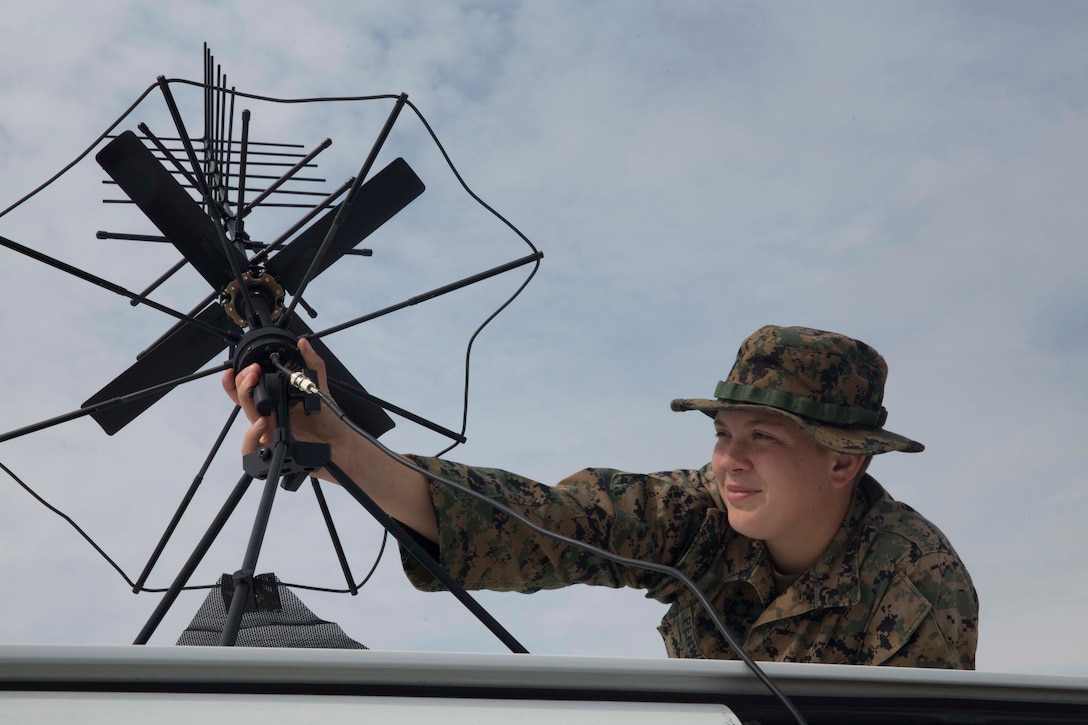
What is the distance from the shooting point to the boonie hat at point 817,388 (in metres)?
3.37

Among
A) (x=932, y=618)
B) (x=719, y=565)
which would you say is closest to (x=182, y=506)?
(x=719, y=565)

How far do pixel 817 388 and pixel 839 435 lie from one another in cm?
18

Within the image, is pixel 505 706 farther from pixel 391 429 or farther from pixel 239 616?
pixel 391 429

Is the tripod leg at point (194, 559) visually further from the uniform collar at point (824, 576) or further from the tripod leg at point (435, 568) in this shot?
the uniform collar at point (824, 576)

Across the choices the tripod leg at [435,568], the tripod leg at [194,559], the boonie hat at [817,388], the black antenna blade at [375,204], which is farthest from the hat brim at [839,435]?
the tripod leg at [194,559]

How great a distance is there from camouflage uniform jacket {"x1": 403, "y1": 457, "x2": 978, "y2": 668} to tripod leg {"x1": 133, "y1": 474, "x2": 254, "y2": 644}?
0.85m

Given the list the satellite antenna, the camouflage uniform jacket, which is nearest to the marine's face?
the camouflage uniform jacket

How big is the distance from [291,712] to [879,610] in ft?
8.35

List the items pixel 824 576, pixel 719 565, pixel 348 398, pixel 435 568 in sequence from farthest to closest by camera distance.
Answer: pixel 719 565
pixel 824 576
pixel 348 398
pixel 435 568

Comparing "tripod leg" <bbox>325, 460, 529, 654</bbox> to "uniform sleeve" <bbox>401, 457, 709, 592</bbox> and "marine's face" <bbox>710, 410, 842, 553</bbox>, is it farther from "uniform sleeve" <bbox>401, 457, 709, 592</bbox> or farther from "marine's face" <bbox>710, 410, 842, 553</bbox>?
"marine's face" <bbox>710, 410, 842, 553</bbox>

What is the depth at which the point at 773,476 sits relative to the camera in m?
3.35

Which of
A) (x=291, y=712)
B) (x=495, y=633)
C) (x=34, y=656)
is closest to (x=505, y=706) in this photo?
(x=291, y=712)

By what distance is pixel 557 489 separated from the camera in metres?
3.59

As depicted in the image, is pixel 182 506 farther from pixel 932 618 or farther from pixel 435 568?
pixel 932 618
